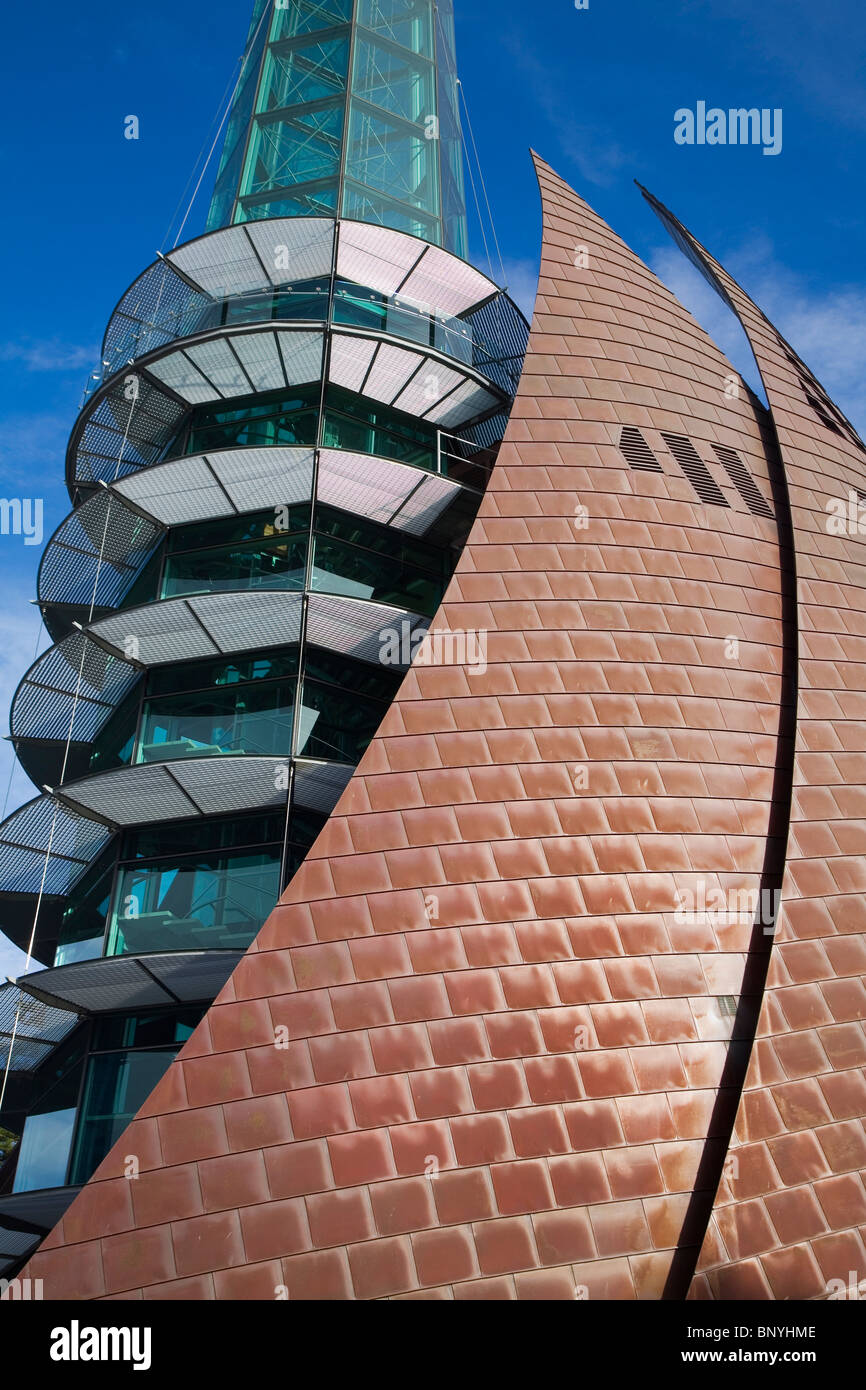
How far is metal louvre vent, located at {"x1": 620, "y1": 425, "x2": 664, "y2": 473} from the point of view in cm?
1789

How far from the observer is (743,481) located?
18906mm

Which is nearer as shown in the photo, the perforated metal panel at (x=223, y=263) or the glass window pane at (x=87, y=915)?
the glass window pane at (x=87, y=915)

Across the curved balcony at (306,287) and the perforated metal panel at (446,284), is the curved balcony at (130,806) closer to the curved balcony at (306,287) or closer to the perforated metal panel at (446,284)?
the curved balcony at (306,287)

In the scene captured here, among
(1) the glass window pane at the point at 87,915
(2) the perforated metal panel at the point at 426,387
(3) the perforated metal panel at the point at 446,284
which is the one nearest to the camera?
(1) the glass window pane at the point at 87,915

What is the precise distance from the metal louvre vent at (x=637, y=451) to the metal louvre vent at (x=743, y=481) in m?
1.61

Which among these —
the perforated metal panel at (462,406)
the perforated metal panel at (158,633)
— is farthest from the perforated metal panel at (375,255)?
the perforated metal panel at (158,633)

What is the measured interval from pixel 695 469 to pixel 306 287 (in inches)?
353

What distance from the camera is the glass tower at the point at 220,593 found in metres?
17.0

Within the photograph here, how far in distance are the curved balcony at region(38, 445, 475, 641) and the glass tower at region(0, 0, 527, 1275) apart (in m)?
0.05

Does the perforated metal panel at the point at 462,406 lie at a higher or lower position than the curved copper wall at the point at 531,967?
higher

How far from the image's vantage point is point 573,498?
17.0 metres
